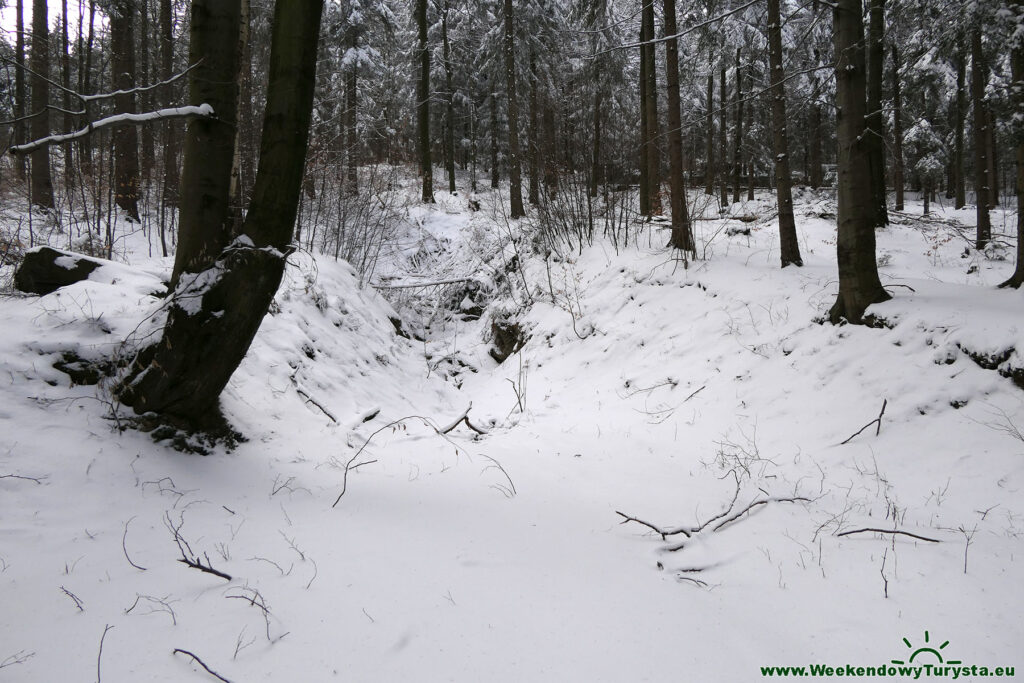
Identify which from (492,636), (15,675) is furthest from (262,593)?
(492,636)

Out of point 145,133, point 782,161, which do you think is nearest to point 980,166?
point 782,161

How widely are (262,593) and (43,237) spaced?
453 inches

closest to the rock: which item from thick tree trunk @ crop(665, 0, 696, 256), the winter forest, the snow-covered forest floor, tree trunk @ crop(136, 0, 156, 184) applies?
the winter forest

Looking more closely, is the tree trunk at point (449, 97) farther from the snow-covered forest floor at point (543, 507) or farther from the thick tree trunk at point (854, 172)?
the thick tree trunk at point (854, 172)

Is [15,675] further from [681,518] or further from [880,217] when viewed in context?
[880,217]

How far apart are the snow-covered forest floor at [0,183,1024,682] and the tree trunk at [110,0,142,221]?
620 centimetres

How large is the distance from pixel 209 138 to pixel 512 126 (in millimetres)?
12044

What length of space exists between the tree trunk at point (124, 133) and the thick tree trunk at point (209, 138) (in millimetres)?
7892

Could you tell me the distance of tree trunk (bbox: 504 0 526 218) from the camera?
13906 millimetres

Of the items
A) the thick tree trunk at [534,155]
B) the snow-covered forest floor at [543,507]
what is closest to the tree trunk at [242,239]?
the snow-covered forest floor at [543,507]

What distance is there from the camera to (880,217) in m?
12.9

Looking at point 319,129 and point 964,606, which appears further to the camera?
point 319,129

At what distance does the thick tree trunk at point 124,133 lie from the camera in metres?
10.7

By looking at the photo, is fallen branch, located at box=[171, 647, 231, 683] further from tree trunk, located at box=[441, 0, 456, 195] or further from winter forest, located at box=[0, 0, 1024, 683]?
tree trunk, located at box=[441, 0, 456, 195]
